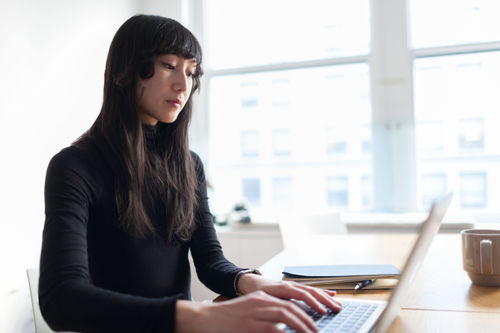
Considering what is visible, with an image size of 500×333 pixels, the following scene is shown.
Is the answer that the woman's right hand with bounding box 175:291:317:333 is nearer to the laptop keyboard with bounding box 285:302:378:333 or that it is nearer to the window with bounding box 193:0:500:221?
the laptop keyboard with bounding box 285:302:378:333

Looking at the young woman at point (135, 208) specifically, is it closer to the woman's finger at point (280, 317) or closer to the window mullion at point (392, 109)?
the woman's finger at point (280, 317)

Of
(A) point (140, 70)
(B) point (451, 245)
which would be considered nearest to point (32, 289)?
(A) point (140, 70)

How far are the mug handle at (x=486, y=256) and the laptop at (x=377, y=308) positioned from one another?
0.74 ft

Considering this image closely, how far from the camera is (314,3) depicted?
11.3ft

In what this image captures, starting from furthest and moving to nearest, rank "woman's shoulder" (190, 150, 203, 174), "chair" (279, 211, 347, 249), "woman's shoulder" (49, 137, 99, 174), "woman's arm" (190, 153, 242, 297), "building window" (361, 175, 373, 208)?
"building window" (361, 175, 373, 208) → "chair" (279, 211, 347, 249) → "woman's shoulder" (190, 150, 203, 174) → "woman's arm" (190, 153, 242, 297) → "woman's shoulder" (49, 137, 99, 174)

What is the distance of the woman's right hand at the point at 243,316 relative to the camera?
2.17 feet

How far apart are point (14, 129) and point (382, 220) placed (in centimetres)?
225

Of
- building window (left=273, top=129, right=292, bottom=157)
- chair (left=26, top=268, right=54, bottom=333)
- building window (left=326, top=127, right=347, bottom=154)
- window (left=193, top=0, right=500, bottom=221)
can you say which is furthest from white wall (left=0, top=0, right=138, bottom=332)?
building window (left=326, top=127, right=347, bottom=154)

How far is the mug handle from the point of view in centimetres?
103

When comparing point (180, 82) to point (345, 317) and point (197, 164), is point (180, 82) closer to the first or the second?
point (197, 164)

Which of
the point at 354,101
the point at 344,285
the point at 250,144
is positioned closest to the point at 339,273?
the point at 344,285

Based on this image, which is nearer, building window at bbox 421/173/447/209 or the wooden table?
the wooden table

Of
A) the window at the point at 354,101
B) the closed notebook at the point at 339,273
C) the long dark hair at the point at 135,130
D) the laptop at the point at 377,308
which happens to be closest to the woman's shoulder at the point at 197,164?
the long dark hair at the point at 135,130

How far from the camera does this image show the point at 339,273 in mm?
1121
